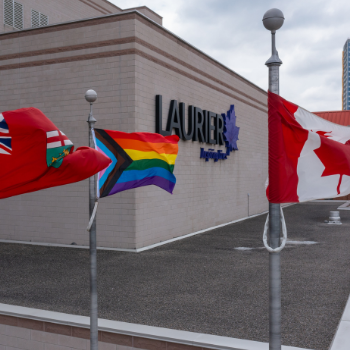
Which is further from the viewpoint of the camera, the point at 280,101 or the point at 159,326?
the point at 159,326

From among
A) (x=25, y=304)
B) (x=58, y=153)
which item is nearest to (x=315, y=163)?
(x=58, y=153)

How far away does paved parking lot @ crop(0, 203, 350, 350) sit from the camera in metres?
6.11

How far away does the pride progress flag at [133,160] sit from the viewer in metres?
4.72

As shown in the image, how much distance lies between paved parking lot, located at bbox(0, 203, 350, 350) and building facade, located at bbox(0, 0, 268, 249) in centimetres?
82

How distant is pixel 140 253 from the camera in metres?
11.3

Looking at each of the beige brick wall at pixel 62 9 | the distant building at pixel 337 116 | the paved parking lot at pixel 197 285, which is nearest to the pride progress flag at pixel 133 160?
the paved parking lot at pixel 197 285

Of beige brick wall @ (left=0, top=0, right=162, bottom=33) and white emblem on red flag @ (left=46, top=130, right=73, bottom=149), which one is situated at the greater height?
beige brick wall @ (left=0, top=0, right=162, bottom=33)

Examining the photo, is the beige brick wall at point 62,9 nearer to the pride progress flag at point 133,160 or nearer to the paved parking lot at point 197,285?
the paved parking lot at point 197,285

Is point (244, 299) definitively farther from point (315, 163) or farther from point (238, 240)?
point (238, 240)

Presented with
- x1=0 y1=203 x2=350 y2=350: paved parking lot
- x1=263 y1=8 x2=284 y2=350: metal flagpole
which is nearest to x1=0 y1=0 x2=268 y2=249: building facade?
x1=0 y1=203 x2=350 y2=350: paved parking lot

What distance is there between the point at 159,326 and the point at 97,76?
7986 mm

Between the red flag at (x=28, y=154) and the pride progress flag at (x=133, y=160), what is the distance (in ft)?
3.08

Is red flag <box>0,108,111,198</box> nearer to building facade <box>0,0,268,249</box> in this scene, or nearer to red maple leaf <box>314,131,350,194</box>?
red maple leaf <box>314,131,350,194</box>

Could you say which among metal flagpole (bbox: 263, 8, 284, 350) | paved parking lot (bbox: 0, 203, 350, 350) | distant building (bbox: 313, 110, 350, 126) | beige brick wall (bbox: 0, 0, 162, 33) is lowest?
paved parking lot (bbox: 0, 203, 350, 350)
